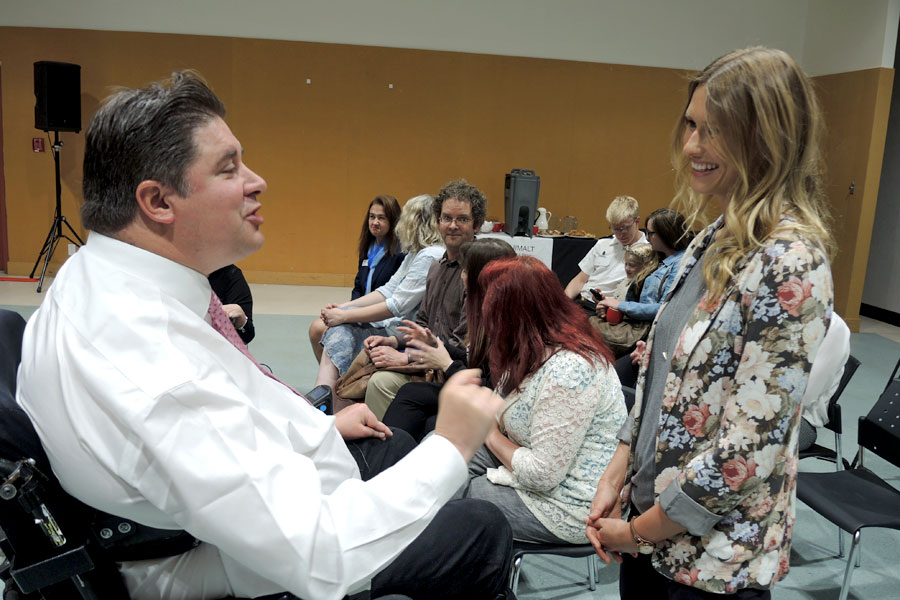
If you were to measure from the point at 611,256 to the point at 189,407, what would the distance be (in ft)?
13.9

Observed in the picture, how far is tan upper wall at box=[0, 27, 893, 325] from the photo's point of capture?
295 inches

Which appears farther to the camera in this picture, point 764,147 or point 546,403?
point 546,403

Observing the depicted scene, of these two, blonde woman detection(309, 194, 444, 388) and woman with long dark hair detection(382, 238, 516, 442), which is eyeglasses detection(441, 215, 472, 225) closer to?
blonde woman detection(309, 194, 444, 388)

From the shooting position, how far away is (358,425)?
5.86 feet

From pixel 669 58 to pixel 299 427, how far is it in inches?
312

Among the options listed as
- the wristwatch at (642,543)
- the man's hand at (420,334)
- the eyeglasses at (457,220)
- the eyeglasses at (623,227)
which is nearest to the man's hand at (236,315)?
the man's hand at (420,334)

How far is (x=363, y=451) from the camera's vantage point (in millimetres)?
1810

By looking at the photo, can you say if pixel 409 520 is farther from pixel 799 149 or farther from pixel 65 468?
pixel 799 149

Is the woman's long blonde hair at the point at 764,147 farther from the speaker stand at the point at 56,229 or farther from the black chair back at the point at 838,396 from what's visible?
the speaker stand at the point at 56,229

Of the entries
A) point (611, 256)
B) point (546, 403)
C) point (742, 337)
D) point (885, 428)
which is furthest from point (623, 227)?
point (742, 337)

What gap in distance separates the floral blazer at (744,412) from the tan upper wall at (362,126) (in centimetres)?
705

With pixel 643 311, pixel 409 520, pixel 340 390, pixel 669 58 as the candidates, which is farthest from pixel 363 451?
pixel 669 58

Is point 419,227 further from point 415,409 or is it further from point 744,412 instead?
point 744,412

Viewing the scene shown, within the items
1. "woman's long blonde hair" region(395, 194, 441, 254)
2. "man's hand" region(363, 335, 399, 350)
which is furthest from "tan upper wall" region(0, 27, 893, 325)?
"man's hand" region(363, 335, 399, 350)
